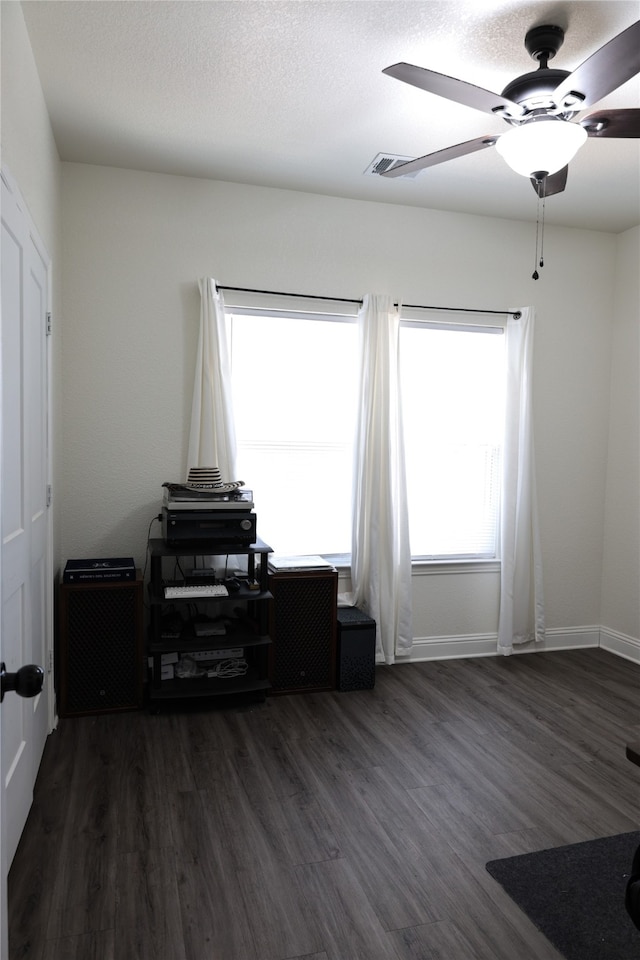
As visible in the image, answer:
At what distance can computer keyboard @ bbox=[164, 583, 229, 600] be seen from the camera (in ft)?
11.2

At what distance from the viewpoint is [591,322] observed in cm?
479

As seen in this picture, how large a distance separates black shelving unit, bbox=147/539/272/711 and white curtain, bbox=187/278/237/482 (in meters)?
0.55

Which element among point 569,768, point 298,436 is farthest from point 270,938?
point 298,436

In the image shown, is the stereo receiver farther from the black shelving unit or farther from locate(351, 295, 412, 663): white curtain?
locate(351, 295, 412, 663): white curtain

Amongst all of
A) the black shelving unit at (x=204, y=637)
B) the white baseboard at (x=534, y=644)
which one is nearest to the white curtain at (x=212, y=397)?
the black shelving unit at (x=204, y=637)

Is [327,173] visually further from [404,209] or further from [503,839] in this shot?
[503,839]

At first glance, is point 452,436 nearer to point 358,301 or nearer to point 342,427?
point 342,427

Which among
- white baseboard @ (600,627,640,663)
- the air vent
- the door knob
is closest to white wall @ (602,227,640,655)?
white baseboard @ (600,627,640,663)

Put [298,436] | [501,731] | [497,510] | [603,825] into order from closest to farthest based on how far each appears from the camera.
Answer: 1. [603,825]
2. [501,731]
3. [298,436]
4. [497,510]

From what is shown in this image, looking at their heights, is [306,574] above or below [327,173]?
below

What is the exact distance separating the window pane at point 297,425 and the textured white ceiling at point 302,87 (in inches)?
35.9

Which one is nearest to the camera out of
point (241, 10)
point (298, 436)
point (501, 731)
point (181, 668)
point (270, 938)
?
point (270, 938)

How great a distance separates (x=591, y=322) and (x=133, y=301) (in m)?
3.15

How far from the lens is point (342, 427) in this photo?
14.1 feet
